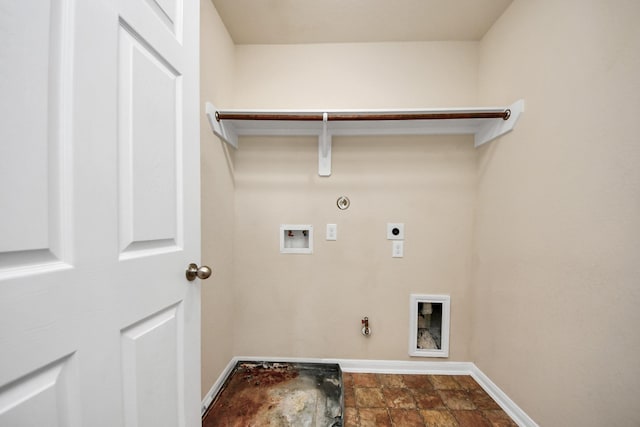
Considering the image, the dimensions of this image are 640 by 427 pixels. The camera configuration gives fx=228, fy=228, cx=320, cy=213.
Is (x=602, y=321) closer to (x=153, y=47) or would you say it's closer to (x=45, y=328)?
(x=45, y=328)

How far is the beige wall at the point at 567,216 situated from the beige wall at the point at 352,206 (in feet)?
0.81

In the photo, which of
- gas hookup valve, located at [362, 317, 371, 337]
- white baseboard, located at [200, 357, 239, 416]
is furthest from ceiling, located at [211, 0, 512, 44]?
white baseboard, located at [200, 357, 239, 416]

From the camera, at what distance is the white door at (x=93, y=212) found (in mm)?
377

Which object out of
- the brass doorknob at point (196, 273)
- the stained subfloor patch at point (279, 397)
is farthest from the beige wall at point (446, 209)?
the brass doorknob at point (196, 273)

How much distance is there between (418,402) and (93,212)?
1822mm

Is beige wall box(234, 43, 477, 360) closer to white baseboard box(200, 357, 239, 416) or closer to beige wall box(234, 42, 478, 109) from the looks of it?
beige wall box(234, 42, 478, 109)

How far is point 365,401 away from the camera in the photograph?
4.57 feet

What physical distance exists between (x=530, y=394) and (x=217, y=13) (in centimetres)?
282

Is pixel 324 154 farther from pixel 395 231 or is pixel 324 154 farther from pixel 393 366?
pixel 393 366

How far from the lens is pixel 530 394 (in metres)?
1.19

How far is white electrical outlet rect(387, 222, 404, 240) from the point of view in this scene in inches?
66.4

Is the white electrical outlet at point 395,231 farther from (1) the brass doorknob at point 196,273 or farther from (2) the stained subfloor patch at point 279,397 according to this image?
(1) the brass doorknob at point 196,273

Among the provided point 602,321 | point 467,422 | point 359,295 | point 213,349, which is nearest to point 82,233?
point 213,349

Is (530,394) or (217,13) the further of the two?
(217,13)
